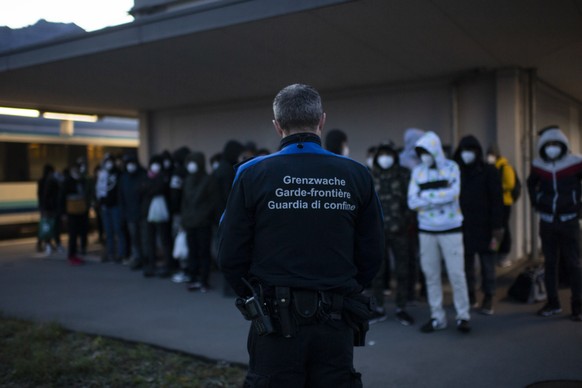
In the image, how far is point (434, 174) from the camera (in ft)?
18.0

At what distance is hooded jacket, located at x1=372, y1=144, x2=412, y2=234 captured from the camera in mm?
6066

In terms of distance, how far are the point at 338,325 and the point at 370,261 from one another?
15.5 inches

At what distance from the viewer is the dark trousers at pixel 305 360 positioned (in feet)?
7.73

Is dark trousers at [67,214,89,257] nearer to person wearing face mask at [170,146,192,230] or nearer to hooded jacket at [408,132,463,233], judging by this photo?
person wearing face mask at [170,146,192,230]

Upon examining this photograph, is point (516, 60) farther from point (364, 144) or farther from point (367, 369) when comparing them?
point (367, 369)

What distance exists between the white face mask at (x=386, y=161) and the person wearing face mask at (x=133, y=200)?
475cm

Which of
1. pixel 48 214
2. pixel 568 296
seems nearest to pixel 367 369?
pixel 568 296

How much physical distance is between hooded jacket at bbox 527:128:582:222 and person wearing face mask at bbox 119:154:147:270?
249 inches

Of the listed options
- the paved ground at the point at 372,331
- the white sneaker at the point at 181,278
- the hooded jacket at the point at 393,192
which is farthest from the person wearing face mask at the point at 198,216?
the hooded jacket at the point at 393,192

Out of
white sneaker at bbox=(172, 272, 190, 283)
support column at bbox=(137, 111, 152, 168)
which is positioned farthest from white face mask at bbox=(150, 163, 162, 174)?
support column at bbox=(137, 111, 152, 168)

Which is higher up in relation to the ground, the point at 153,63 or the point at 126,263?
the point at 153,63

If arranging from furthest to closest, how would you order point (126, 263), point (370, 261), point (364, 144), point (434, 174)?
1. point (126, 263)
2. point (364, 144)
3. point (434, 174)
4. point (370, 261)

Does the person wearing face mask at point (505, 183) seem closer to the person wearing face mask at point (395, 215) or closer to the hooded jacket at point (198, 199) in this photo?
the person wearing face mask at point (395, 215)

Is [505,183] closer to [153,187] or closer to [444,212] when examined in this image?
[444,212]
